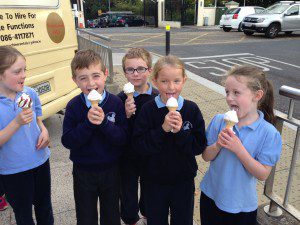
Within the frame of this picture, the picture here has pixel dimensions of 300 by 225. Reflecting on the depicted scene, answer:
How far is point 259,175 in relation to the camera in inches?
71.4

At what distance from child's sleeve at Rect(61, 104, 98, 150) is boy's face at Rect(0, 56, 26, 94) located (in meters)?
0.41

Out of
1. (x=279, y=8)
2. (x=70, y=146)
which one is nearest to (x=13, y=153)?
(x=70, y=146)

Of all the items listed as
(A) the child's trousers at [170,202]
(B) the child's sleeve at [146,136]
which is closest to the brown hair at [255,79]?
(B) the child's sleeve at [146,136]

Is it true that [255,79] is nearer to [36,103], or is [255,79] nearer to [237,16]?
[36,103]

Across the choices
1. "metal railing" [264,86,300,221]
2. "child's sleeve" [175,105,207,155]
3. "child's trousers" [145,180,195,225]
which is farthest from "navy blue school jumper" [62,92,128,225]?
"metal railing" [264,86,300,221]

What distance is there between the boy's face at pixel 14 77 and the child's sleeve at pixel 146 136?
91cm

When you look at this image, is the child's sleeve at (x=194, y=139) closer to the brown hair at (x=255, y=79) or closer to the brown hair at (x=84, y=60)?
the brown hair at (x=255, y=79)

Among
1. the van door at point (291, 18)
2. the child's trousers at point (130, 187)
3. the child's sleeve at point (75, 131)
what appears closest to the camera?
the child's sleeve at point (75, 131)

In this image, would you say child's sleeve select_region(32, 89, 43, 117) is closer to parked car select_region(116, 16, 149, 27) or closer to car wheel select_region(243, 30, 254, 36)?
car wheel select_region(243, 30, 254, 36)

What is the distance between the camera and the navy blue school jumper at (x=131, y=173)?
2.23m

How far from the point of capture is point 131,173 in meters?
2.40

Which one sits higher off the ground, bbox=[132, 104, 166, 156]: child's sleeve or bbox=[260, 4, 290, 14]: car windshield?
bbox=[260, 4, 290, 14]: car windshield

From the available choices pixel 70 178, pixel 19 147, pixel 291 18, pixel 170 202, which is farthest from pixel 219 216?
pixel 291 18

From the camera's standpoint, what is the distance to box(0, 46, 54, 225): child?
203 centimetres
